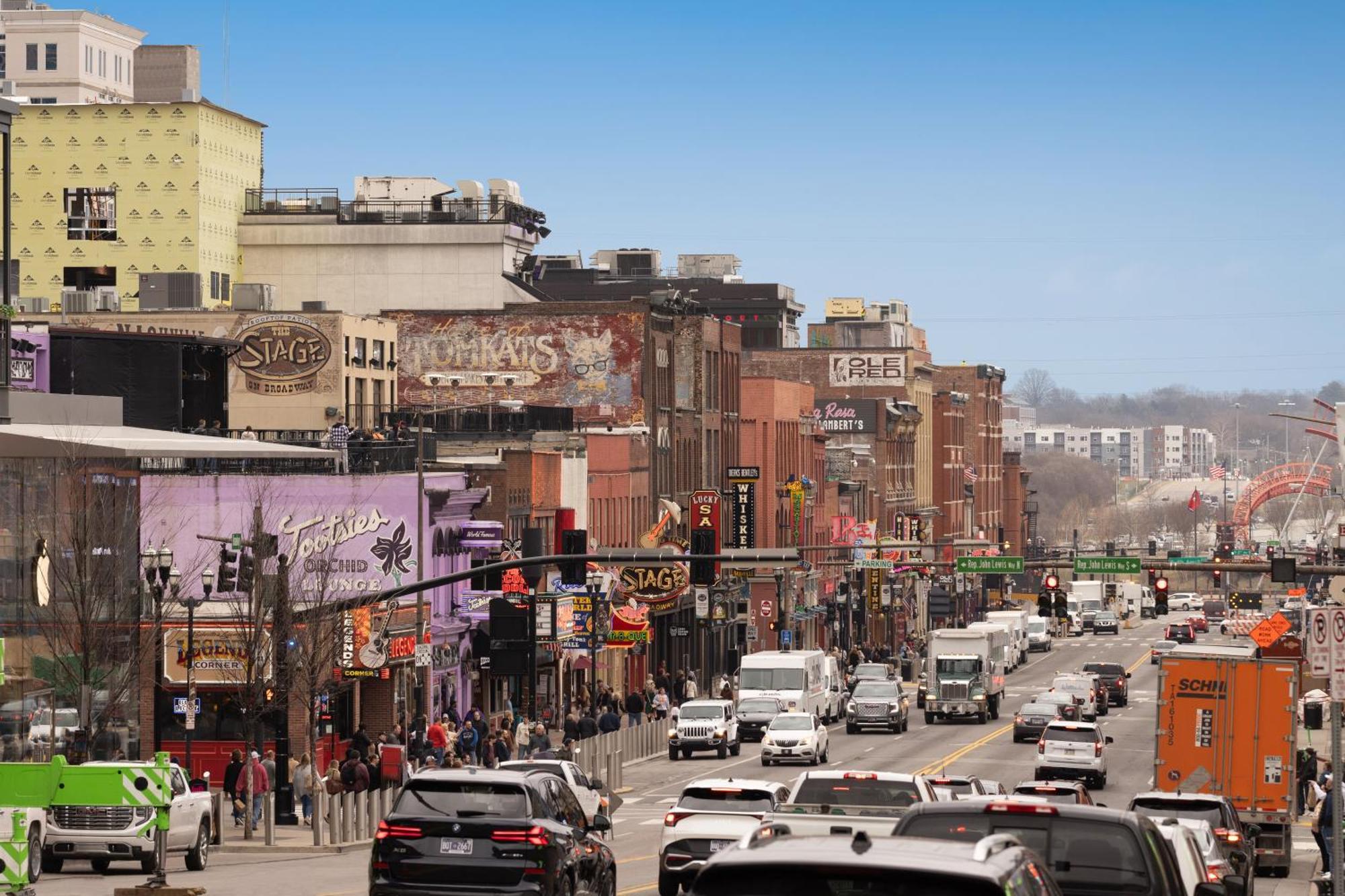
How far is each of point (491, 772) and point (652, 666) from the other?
227 feet

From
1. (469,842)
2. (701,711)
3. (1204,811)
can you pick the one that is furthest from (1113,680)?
(469,842)

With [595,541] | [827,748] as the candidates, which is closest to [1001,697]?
[595,541]

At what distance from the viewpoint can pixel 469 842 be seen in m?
20.5

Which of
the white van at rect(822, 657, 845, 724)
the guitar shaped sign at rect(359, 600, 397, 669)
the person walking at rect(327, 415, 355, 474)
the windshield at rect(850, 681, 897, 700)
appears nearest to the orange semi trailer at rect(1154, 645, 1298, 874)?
the guitar shaped sign at rect(359, 600, 397, 669)

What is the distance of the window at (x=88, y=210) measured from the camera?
87250mm

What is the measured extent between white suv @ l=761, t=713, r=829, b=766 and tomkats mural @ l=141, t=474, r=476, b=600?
10.8 m

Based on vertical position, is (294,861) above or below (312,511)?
below

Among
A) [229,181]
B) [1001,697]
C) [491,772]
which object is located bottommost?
[1001,697]

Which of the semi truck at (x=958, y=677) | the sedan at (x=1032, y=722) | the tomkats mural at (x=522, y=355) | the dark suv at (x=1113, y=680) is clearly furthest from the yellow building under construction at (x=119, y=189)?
the dark suv at (x=1113, y=680)

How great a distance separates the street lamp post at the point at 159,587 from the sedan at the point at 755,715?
73.0 feet

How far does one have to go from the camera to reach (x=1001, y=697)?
304 ft

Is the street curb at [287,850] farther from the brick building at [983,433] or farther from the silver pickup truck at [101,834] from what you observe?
the brick building at [983,433]

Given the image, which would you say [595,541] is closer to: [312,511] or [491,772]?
[312,511]

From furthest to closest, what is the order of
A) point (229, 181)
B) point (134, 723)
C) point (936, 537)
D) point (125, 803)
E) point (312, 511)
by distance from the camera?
point (936, 537) < point (229, 181) < point (312, 511) < point (134, 723) < point (125, 803)
